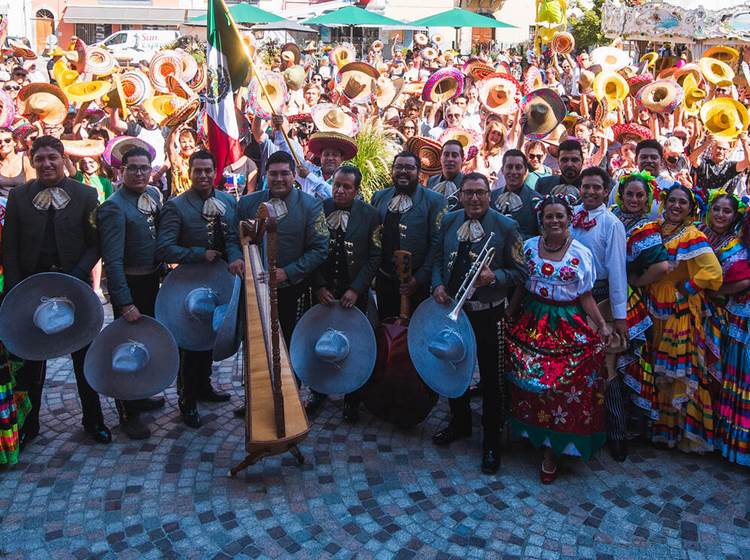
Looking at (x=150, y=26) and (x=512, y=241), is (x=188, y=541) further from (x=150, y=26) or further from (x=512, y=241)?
(x=150, y=26)

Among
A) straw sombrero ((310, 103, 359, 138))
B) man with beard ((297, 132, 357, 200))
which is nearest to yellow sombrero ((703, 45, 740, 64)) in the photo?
straw sombrero ((310, 103, 359, 138))

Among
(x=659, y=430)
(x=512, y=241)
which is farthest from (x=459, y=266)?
(x=659, y=430)

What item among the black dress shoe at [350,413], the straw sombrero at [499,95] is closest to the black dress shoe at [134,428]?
the black dress shoe at [350,413]

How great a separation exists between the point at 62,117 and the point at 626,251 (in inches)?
271

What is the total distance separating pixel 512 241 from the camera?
4.23 meters

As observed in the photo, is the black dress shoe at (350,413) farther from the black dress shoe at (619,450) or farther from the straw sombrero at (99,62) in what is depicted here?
the straw sombrero at (99,62)

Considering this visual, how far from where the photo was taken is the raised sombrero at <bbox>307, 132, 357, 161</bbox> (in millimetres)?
5816

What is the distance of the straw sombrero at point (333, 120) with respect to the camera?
911 cm

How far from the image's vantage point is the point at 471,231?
4340mm

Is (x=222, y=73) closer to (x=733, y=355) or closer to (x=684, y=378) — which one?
(x=684, y=378)

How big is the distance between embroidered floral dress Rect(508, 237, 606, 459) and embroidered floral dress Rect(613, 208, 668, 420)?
0.37 meters

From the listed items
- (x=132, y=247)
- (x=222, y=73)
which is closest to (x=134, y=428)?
(x=132, y=247)

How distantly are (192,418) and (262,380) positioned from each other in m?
1.17

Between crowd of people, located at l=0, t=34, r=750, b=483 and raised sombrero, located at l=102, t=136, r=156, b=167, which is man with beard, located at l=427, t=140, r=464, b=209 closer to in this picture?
crowd of people, located at l=0, t=34, r=750, b=483
